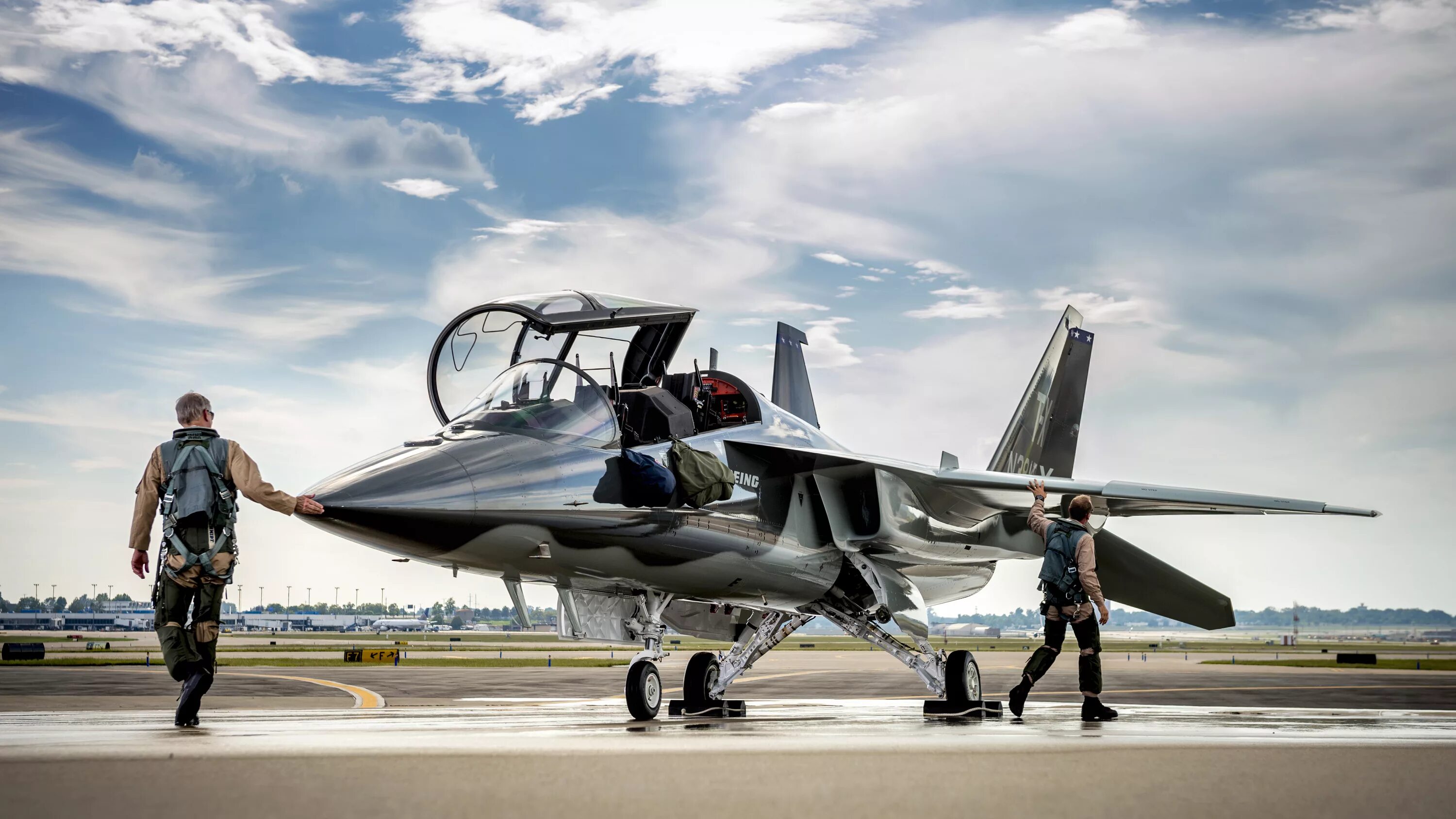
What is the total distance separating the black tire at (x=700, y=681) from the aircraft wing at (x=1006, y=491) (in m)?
2.77

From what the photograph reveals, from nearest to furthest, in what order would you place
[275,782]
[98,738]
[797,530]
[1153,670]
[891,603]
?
[275,782], [98,738], [797,530], [891,603], [1153,670]

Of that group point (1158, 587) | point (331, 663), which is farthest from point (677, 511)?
point (331, 663)

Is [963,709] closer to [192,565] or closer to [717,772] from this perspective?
[192,565]

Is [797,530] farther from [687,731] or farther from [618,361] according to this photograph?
[687,731]

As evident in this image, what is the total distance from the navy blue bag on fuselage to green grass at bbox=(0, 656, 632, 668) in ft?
84.1

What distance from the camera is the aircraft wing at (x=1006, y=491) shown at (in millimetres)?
11078

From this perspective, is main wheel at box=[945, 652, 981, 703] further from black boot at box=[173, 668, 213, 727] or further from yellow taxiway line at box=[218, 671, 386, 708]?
black boot at box=[173, 668, 213, 727]

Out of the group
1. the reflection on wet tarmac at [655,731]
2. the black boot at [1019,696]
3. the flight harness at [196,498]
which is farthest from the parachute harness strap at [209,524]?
the black boot at [1019,696]

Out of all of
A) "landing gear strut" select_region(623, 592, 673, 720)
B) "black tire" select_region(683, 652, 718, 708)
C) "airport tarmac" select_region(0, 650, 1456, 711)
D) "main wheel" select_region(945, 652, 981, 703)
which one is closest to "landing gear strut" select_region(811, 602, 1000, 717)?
"main wheel" select_region(945, 652, 981, 703)

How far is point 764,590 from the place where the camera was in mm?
11664

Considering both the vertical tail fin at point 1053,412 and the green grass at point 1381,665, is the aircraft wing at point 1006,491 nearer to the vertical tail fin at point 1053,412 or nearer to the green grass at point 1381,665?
the vertical tail fin at point 1053,412

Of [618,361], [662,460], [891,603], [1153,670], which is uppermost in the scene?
[618,361]

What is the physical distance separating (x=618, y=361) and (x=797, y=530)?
7.79 feet

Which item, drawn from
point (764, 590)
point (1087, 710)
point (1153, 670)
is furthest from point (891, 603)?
point (1153, 670)
